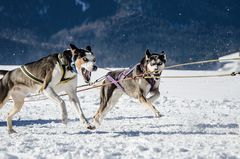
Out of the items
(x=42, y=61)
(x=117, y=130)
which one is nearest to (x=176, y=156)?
(x=117, y=130)

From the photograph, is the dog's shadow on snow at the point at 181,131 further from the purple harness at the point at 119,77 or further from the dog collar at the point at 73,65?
the purple harness at the point at 119,77

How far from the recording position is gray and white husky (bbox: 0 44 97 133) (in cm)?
600

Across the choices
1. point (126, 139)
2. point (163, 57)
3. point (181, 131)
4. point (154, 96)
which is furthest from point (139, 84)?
point (126, 139)

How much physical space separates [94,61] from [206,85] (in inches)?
569

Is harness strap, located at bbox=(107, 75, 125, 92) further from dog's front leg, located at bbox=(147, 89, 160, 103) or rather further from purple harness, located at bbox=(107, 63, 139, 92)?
dog's front leg, located at bbox=(147, 89, 160, 103)

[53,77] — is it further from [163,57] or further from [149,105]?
[163,57]

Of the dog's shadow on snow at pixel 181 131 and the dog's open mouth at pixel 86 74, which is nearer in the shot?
the dog's shadow on snow at pixel 181 131

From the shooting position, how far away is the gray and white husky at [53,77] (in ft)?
19.7

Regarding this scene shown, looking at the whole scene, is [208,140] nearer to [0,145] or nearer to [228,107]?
[0,145]

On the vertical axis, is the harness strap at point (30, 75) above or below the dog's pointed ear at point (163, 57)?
below

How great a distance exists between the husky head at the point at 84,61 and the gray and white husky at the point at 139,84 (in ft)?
4.37

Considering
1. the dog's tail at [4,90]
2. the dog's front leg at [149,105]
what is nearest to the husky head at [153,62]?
the dog's front leg at [149,105]

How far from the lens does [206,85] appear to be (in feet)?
65.4

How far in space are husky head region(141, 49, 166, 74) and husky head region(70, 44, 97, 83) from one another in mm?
1714
